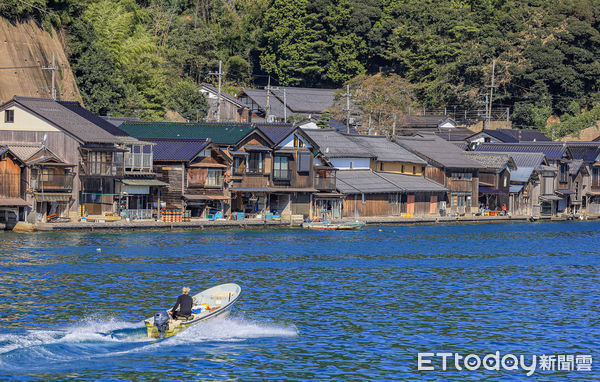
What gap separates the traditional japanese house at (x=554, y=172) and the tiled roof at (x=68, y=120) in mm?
54131

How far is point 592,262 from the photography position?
56.1 meters

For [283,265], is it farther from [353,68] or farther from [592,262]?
[353,68]

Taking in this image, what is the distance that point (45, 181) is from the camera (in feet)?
195

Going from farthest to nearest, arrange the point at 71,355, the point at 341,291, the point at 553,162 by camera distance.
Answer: the point at 553,162 → the point at 341,291 → the point at 71,355

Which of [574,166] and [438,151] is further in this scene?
[574,166]

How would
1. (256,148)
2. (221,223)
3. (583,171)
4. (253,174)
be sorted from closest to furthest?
(221,223)
(256,148)
(253,174)
(583,171)

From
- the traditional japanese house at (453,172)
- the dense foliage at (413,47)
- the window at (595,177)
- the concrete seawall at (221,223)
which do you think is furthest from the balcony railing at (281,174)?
the window at (595,177)

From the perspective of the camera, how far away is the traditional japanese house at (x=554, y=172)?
97250mm

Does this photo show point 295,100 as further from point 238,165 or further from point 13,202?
point 13,202

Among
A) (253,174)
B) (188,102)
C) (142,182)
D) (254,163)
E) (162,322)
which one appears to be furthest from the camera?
(188,102)

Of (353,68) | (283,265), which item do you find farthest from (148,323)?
(353,68)

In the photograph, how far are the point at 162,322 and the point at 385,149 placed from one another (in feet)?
199

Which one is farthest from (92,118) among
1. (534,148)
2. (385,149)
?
(534,148)

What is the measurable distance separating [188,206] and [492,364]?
44.1 m
